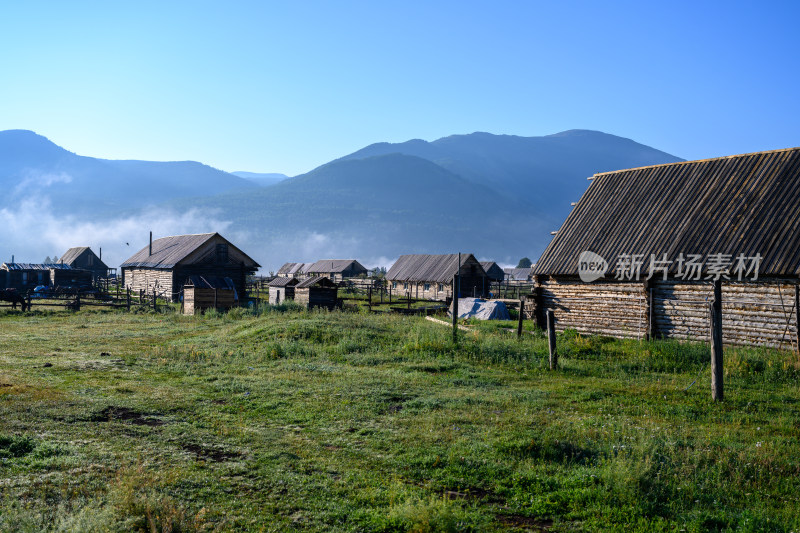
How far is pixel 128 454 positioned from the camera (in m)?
7.93

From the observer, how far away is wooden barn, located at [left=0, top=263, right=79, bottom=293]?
5591 cm

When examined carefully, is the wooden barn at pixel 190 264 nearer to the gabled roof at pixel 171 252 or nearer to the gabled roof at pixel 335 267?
the gabled roof at pixel 171 252

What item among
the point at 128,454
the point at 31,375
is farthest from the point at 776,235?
the point at 31,375

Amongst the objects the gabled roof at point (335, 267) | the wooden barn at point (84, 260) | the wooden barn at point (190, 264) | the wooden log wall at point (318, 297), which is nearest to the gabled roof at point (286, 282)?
the wooden log wall at point (318, 297)

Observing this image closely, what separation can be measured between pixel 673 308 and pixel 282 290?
89.6ft

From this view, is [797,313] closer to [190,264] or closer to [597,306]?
[597,306]

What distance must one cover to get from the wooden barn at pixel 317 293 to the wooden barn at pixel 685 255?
14535 mm

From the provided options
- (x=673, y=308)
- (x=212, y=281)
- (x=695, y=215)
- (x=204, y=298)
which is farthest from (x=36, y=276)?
(x=695, y=215)

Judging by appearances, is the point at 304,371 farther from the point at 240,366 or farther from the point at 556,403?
the point at 556,403

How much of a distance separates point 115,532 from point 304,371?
31.5 ft

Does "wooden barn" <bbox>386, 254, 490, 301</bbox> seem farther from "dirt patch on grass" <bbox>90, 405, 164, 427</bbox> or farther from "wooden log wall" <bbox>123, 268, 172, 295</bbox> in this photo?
"dirt patch on grass" <bbox>90, 405, 164, 427</bbox>

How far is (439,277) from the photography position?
2044 inches

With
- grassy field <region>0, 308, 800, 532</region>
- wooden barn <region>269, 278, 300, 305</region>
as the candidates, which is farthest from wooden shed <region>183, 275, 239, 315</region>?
grassy field <region>0, 308, 800, 532</region>

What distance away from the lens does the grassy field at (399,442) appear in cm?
624
